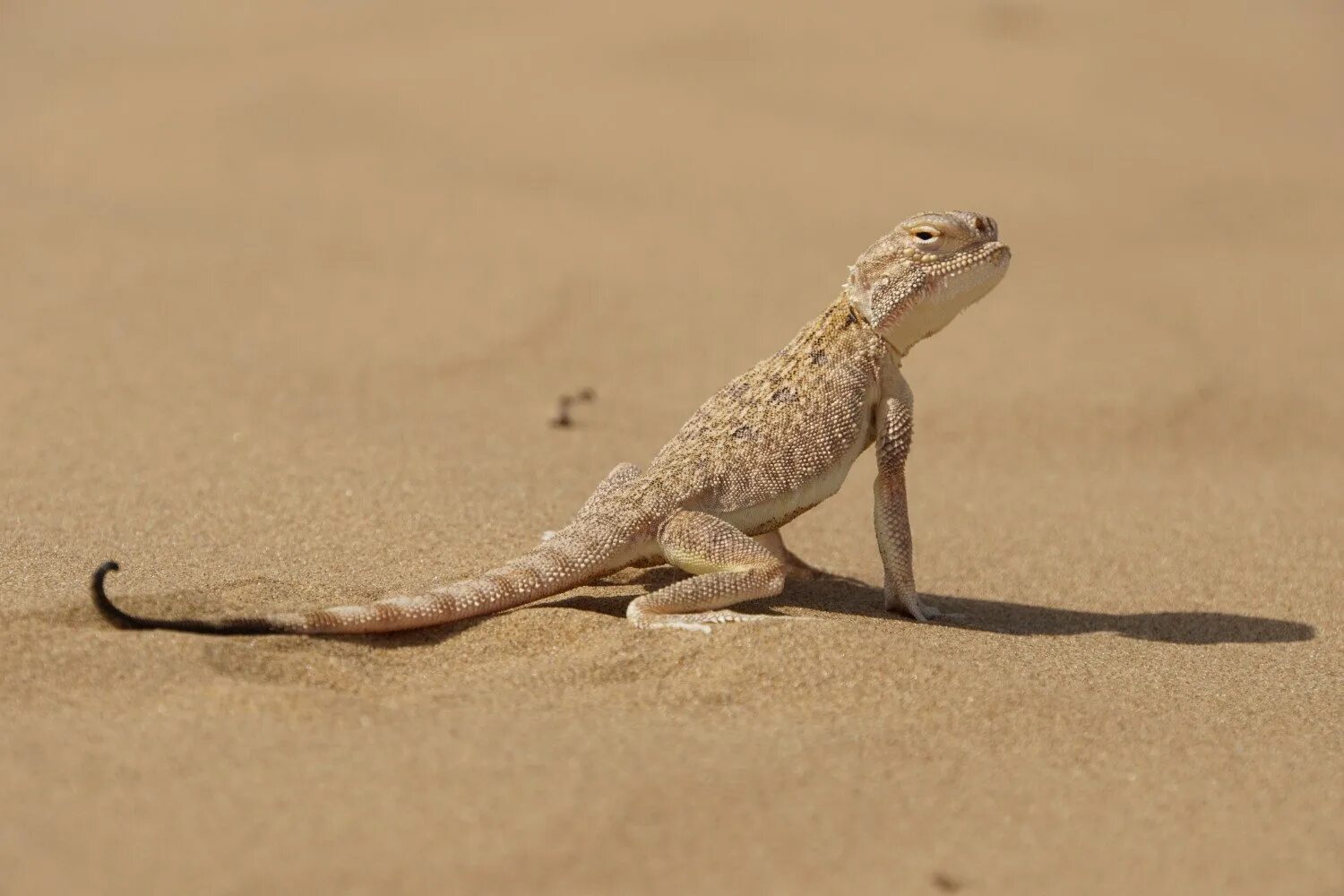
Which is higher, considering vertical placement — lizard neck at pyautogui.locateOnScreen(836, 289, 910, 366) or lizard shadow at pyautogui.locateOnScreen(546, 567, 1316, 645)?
lizard neck at pyautogui.locateOnScreen(836, 289, 910, 366)

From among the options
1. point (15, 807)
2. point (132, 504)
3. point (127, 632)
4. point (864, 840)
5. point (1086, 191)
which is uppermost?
point (1086, 191)

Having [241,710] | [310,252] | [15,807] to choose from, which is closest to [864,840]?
[241,710]

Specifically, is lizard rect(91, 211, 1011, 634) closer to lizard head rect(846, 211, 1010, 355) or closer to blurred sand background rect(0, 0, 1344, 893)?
lizard head rect(846, 211, 1010, 355)

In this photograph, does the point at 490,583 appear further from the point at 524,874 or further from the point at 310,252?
the point at 310,252

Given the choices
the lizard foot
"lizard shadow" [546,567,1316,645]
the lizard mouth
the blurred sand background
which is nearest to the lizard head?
the lizard mouth

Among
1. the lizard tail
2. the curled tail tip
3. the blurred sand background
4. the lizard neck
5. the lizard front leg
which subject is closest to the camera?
the blurred sand background
